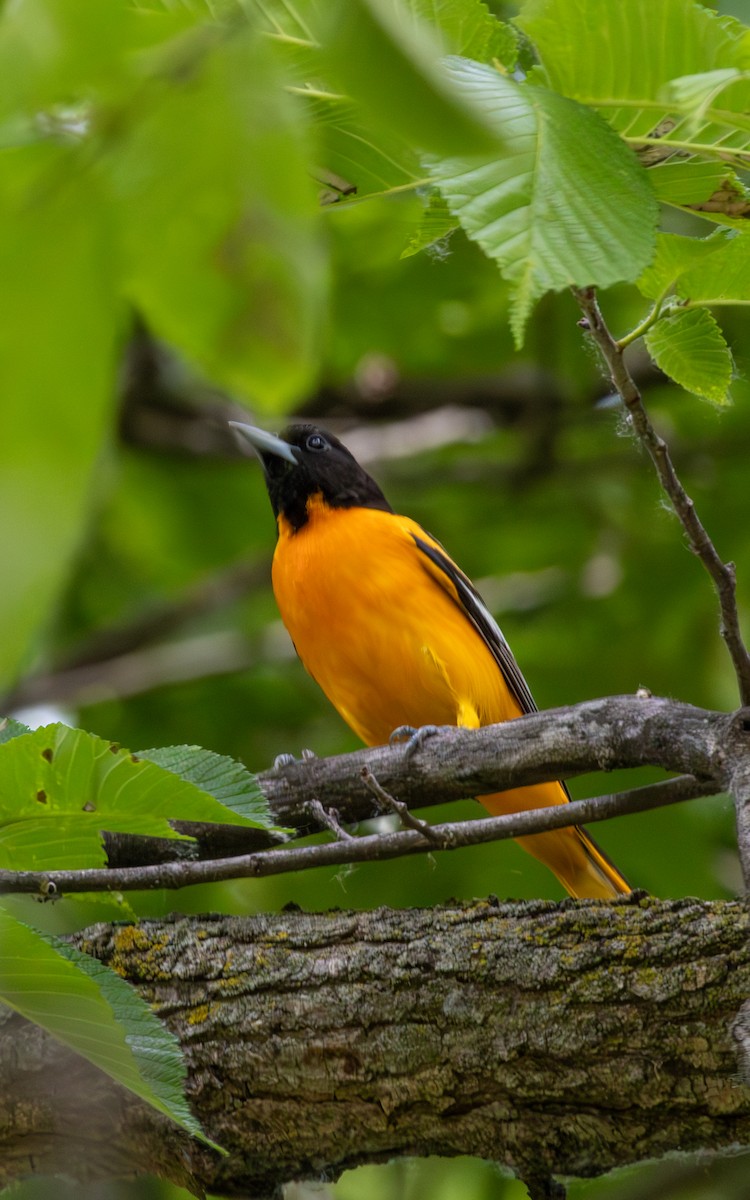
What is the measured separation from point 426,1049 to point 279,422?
231 cm

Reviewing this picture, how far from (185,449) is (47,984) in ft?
19.1

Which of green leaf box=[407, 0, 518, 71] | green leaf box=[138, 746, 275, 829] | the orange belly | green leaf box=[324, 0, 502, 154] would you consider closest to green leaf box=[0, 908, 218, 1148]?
green leaf box=[138, 746, 275, 829]

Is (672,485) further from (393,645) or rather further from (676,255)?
(393,645)

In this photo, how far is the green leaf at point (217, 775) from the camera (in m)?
2.65

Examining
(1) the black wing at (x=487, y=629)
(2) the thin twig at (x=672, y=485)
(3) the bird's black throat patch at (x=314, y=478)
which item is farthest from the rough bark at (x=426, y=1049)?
(3) the bird's black throat patch at (x=314, y=478)

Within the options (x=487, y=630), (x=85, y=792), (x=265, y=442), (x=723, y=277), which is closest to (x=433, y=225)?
(x=723, y=277)

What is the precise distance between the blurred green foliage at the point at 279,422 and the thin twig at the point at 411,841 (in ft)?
2.74

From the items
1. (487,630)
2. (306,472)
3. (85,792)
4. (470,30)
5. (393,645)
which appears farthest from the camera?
(306,472)

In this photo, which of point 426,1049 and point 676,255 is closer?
point 676,255

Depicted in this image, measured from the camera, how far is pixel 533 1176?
281cm

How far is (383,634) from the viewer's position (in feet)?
17.1

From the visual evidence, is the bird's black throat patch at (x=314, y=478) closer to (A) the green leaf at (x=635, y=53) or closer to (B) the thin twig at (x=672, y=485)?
(B) the thin twig at (x=672, y=485)

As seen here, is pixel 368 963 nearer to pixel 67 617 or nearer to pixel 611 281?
pixel 611 281

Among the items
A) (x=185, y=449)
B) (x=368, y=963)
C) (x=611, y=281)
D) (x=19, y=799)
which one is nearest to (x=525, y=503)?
(x=185, y=449)
